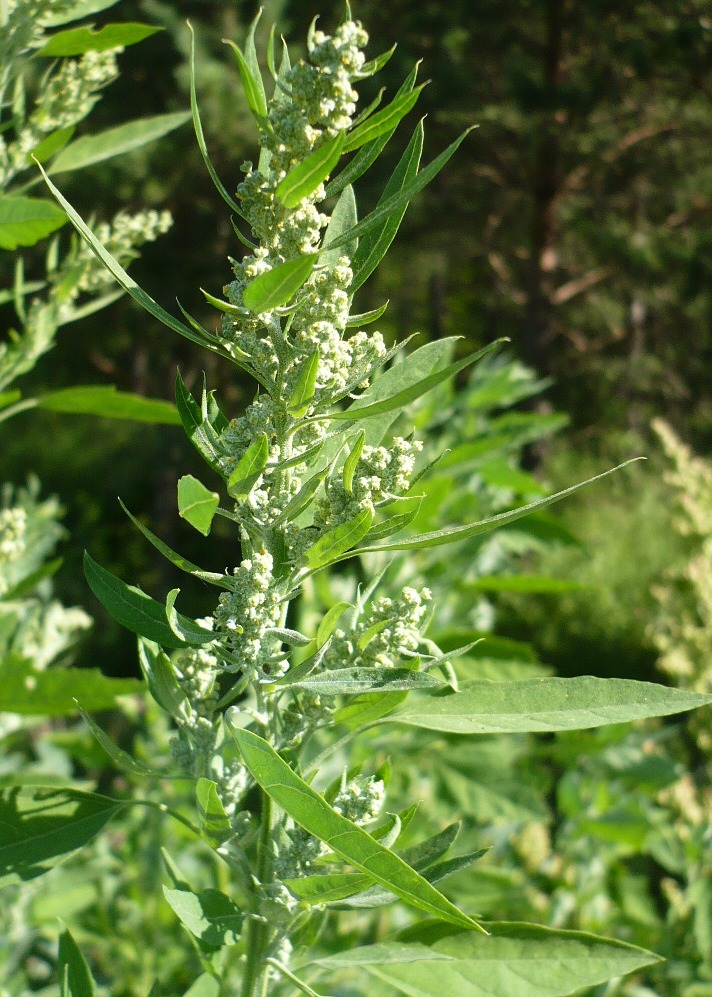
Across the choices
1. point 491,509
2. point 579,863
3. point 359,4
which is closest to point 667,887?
point 579,863

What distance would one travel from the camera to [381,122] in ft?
2.18

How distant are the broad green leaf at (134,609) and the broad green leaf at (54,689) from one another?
25 centimetres

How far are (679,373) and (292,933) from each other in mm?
11375

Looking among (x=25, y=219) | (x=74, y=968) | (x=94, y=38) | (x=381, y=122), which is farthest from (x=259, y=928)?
(x=94, y=38)

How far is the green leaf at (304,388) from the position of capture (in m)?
0.63

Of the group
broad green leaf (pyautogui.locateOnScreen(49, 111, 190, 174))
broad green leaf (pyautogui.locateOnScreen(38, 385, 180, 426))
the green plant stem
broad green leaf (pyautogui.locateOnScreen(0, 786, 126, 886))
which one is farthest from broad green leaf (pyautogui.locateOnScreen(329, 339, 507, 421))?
broad green leaf (pyautogui.locateOnScreen(49, 111, 190, 174))

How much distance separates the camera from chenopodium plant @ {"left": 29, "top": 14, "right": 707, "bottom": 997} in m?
0.64

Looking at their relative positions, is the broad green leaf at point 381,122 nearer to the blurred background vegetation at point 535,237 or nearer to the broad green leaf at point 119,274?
the broad green leaf at point 119,274

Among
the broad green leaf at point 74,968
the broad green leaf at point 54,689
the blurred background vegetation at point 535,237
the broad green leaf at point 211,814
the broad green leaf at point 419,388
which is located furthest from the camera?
the blurred background vegetation at point 535,237

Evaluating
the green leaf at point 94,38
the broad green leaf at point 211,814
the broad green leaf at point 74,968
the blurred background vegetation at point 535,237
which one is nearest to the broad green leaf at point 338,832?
the broad green leaf at point 211,814

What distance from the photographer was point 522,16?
27.4ft

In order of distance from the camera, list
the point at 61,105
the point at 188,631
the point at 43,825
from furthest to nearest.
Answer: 1. the point at 61,105
2. the point at 43,825
3. the point at 188,631

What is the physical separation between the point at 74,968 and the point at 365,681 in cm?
42

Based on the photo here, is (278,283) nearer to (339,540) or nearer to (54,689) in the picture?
(339,540)
